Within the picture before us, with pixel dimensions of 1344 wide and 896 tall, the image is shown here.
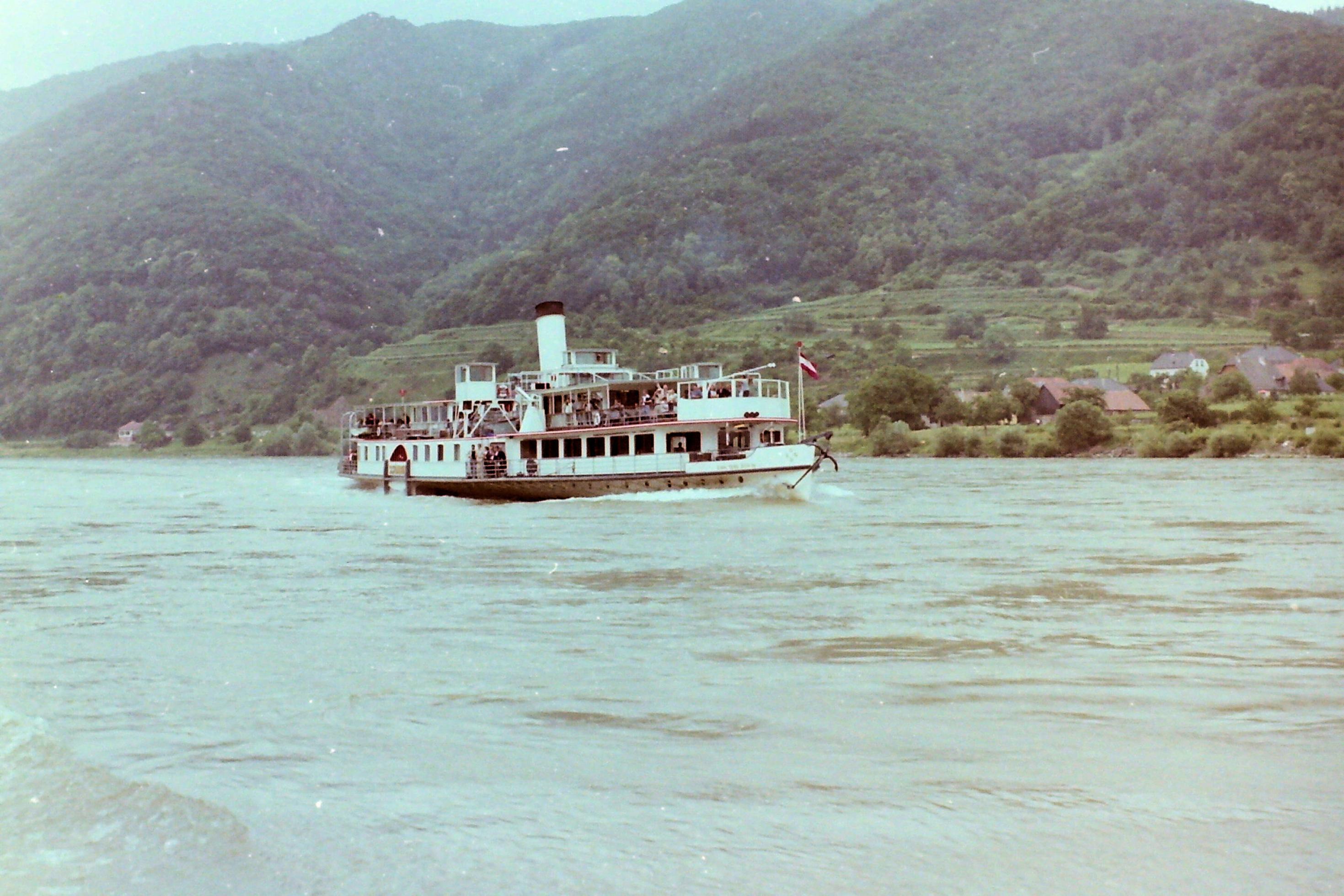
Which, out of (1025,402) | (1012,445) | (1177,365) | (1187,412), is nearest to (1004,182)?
(1177,365)

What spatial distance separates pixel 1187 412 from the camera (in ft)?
222

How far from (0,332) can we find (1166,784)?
177715 millimetres

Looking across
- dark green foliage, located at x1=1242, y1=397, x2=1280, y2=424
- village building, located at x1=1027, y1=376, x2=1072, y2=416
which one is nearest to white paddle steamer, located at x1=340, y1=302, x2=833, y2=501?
dark green foliage, located at x1=1242, y1=397, x2=1280, y2=424

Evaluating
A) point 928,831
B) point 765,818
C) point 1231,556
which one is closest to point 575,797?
point 765,818

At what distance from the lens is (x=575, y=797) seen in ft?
25.9

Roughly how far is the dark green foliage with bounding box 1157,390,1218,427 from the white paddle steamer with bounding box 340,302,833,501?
117 feet

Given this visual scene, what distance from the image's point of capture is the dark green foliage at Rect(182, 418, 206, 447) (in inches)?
5032

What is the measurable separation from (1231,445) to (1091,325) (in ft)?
178

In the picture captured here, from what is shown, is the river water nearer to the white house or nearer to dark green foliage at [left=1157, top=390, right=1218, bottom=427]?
dark green foliage at [left=1157, top=390, right=1218, bottom=427]

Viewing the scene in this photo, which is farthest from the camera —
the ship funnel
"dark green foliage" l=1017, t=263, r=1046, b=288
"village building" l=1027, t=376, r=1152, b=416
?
"dark green foliage" l=1017, t=263, r=1046, b=288

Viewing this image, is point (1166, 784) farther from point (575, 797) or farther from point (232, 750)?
point (232, 750)

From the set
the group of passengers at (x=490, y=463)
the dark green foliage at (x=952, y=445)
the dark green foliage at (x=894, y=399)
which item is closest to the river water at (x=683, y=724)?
the group of passengers at (x=490, y=463)

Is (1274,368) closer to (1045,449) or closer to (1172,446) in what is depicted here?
(1045,449)

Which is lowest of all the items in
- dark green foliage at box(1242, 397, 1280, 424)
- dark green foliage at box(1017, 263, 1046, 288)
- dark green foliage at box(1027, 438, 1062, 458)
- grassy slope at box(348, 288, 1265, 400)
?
dark green foliage at box(1027, 438, 1062, 458)
